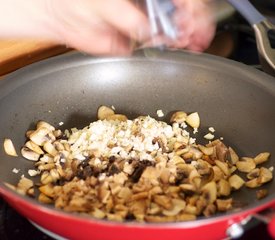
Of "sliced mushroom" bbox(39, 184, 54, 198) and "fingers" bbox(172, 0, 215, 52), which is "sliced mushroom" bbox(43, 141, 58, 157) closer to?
"sliced mushroom" bbox(39, 184, 54, 198)

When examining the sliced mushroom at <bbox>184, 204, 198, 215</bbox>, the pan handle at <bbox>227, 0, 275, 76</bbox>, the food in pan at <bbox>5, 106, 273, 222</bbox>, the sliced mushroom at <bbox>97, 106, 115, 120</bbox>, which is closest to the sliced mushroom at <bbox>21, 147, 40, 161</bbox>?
the food in pan at <bbox>5, 106, 273, 222</bbox>

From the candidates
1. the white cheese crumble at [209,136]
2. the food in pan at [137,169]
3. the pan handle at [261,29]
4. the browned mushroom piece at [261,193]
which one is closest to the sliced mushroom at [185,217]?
the food in pan at [137,169]

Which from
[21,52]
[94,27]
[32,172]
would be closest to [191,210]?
[32,172]

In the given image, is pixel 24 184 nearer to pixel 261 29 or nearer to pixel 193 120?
pixel 193 120

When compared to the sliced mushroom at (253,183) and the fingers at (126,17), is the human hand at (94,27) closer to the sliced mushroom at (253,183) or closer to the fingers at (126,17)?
the fingers at (126,17)

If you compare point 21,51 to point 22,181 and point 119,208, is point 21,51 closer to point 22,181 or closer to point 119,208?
point 22,181

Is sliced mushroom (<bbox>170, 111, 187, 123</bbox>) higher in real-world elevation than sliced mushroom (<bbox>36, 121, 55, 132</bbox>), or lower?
lower
